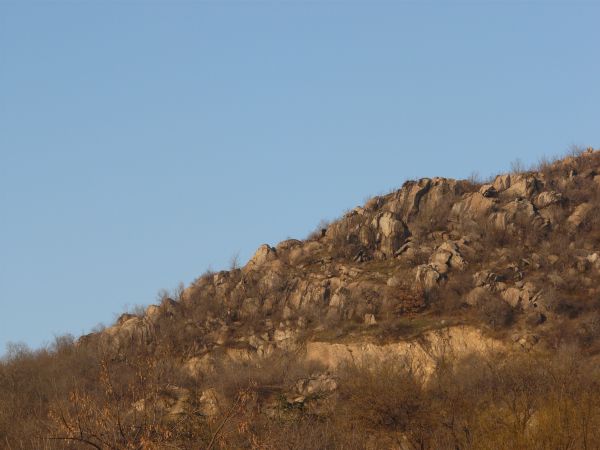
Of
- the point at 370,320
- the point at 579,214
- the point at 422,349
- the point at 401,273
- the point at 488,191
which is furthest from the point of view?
the point at 488,191

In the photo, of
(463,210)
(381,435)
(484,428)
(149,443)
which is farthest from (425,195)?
(149,443)

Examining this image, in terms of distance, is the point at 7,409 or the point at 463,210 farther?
the point at 463,210

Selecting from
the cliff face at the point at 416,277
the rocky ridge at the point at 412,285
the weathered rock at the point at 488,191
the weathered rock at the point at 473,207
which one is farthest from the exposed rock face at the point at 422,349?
the weathered rock at the point at 488,191

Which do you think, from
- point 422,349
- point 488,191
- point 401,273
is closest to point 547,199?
point 488,191

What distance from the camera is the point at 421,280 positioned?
52.1 m

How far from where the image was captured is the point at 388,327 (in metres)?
49.9

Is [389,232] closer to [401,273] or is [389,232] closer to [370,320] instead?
[401,273]

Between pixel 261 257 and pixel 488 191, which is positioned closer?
pixel 488 191

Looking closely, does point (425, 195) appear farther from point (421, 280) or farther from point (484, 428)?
point (484, 428)

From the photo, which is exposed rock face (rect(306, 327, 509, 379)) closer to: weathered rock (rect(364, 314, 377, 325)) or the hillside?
the hillside

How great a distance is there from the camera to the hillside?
120 feet

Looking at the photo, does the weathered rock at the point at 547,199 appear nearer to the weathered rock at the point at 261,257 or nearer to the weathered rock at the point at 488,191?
the weathered rock at the point at 488,191

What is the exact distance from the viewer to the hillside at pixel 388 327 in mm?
36594

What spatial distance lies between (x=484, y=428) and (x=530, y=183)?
3214 cm
